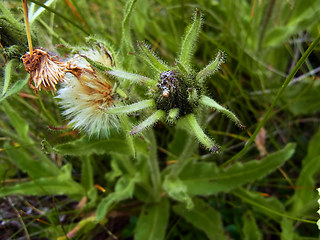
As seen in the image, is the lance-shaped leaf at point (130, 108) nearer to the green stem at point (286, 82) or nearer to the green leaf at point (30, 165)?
the green stem at point (286, 82)

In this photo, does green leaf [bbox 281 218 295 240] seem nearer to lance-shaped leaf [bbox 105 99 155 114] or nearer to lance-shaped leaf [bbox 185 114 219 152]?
lance-shaped leaf [bbox 185 114 219 152]

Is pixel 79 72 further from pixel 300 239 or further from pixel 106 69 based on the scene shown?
pixel 300 239

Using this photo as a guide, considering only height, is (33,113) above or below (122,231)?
above

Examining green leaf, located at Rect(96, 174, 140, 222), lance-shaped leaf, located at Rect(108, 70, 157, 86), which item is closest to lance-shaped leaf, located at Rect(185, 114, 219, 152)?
lance-shaped leaf, located at Rect(108, 70, 157, 86)

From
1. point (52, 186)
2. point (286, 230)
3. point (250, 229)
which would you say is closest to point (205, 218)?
point (250, 229)

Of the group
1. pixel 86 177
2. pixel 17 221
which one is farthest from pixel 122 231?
pixel 17 221

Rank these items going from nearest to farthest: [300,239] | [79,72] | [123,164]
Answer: [79,72]
[300,239]
[123,164]
